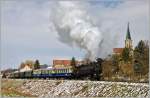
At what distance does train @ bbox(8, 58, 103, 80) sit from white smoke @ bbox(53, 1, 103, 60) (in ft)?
0.58

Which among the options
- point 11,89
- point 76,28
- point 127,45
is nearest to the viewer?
point 127,45

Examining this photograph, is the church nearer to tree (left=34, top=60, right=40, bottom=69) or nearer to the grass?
tree (left=34, top=60, right=40, bottom=69)

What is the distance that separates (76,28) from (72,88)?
2.76ft

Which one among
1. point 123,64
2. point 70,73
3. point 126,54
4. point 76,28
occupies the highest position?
point 76,28

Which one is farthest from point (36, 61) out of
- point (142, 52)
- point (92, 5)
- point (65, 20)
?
point (142, 52)

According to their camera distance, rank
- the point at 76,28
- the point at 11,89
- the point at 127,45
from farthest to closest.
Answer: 1. the point at 11,89
2. the point at 76,28
3. the point at 127,45

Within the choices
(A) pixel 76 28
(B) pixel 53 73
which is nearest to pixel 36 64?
(B) pixel 53 73

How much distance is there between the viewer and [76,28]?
18.8 ft

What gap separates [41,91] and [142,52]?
4.98ft

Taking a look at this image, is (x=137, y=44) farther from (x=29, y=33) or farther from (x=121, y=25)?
(x=29, y=33)

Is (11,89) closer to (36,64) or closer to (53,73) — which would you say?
(36,64)

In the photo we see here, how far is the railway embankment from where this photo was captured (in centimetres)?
556

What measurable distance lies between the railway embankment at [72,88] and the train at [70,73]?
3.6 inches

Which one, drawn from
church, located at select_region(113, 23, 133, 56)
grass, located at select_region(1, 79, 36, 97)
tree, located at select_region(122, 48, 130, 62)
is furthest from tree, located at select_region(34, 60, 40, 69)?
tree, located at select_region(122, 48, 130, 62)
